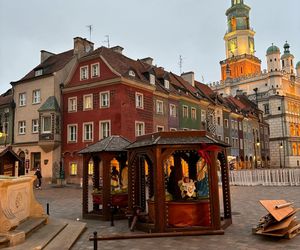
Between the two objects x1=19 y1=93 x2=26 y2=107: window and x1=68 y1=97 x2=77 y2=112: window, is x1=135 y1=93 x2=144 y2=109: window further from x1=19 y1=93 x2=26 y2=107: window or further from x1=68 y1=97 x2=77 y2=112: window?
x1=19 y1=93 x2=26 y2=107: window

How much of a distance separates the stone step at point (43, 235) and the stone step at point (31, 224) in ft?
0.40

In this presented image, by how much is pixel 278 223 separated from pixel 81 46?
30.9 metres

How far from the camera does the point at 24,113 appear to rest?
36.3 meters

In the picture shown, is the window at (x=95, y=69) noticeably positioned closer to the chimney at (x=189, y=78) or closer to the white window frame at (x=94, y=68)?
the white window frame at (x=94, y=68)

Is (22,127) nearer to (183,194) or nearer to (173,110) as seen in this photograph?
(173,110)

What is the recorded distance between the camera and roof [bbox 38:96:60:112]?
110 feet

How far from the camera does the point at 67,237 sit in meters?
9.98

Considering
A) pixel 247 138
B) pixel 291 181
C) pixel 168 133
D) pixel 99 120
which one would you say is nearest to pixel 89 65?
pixel 99 120

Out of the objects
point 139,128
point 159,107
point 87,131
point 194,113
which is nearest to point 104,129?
point 87,131

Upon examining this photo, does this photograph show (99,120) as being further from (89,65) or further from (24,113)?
(24,113)

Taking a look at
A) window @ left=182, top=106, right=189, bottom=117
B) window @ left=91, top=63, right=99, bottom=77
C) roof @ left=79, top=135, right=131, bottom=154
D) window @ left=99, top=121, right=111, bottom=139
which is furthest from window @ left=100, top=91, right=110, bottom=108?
roof @ left=79, top=135, right=131, bottom=154

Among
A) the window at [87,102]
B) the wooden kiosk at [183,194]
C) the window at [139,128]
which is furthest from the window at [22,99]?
the wooden kiosk at [183,194]

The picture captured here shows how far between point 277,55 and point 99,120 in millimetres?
66527

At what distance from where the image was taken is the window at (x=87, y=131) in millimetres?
32834
